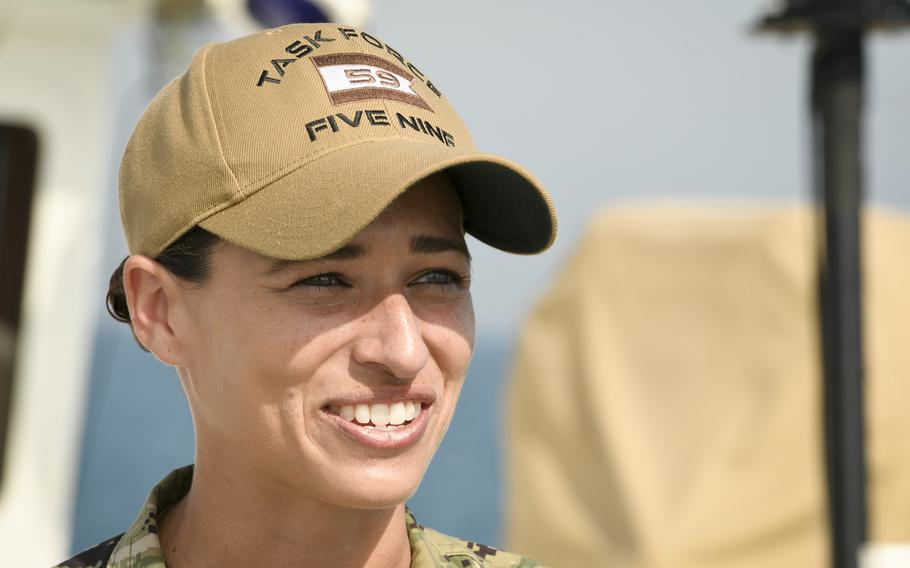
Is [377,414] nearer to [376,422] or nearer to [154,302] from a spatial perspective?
[376,422]

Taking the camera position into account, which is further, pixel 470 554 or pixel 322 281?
pixel 470 554

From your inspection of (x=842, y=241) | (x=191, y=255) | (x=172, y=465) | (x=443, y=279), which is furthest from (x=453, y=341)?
(x=172, y=465)

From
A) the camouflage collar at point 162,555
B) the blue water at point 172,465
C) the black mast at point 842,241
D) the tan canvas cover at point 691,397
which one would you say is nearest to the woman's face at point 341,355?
the camouflage collar at point 162,555

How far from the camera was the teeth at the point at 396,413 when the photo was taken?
1290 millimetres

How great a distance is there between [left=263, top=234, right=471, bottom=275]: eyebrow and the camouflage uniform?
1.06ft

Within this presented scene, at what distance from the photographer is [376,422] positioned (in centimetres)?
128

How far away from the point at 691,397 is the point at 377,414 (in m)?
8.48

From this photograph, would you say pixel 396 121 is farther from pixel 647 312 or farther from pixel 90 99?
pixel 647 312

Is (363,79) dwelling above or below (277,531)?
above

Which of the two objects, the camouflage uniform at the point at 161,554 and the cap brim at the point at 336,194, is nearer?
the cap brim at the point at 336,194

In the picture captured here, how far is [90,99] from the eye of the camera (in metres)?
3.21

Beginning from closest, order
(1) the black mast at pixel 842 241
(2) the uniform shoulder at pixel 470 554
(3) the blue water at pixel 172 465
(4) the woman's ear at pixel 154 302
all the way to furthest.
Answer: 1. (4) the woman's ear at pixel 154 302
2. (2) the uniform shoulder at pixel 470 554
3. (1) the black mast at pixel 842 241
4. (3) the blue water at pixel 172 465

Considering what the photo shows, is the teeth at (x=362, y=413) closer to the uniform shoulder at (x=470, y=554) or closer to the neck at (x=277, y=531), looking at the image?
the neck at (x=277, y=531)

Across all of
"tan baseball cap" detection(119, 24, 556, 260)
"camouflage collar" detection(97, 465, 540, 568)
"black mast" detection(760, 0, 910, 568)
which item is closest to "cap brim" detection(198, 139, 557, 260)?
"tan baseball cap" detection(119, 24, 556, 260)
